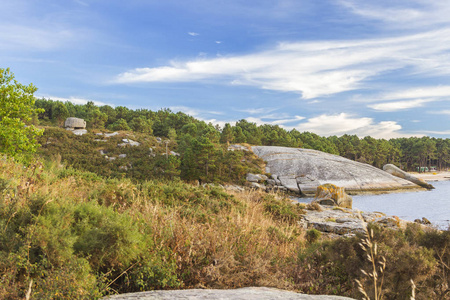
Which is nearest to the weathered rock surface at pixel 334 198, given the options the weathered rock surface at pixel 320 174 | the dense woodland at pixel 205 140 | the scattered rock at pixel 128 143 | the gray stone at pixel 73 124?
the weathered rock surface at pixel 320 174

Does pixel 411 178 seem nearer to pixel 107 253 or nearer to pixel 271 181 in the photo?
pixel 271 181

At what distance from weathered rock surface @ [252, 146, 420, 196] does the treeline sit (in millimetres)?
8012

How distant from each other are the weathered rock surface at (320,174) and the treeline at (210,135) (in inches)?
315

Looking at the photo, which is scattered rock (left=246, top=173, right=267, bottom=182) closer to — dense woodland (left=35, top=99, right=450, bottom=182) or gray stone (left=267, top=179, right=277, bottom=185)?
gray stone (left=267, top=179, right=277, bottom=185)

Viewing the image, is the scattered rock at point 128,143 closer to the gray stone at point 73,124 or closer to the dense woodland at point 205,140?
the dense woodland at point 205,140

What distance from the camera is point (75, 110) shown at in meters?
62.6

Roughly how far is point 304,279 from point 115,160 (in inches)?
1143

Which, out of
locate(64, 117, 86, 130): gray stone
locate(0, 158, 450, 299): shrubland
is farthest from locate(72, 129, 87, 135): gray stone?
locate(0, 158, 450, 299): shrubland

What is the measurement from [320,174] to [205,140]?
13.7 m

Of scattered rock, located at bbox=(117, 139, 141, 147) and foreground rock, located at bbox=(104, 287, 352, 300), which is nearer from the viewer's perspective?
foreground rock, located at bbox=(104, 287, 352, 300)

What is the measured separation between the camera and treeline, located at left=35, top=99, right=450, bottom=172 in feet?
149

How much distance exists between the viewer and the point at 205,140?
3005 cm

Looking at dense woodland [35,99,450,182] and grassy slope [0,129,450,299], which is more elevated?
dense woodland [35,99,450,182]

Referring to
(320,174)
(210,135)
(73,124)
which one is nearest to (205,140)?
(210,135)
